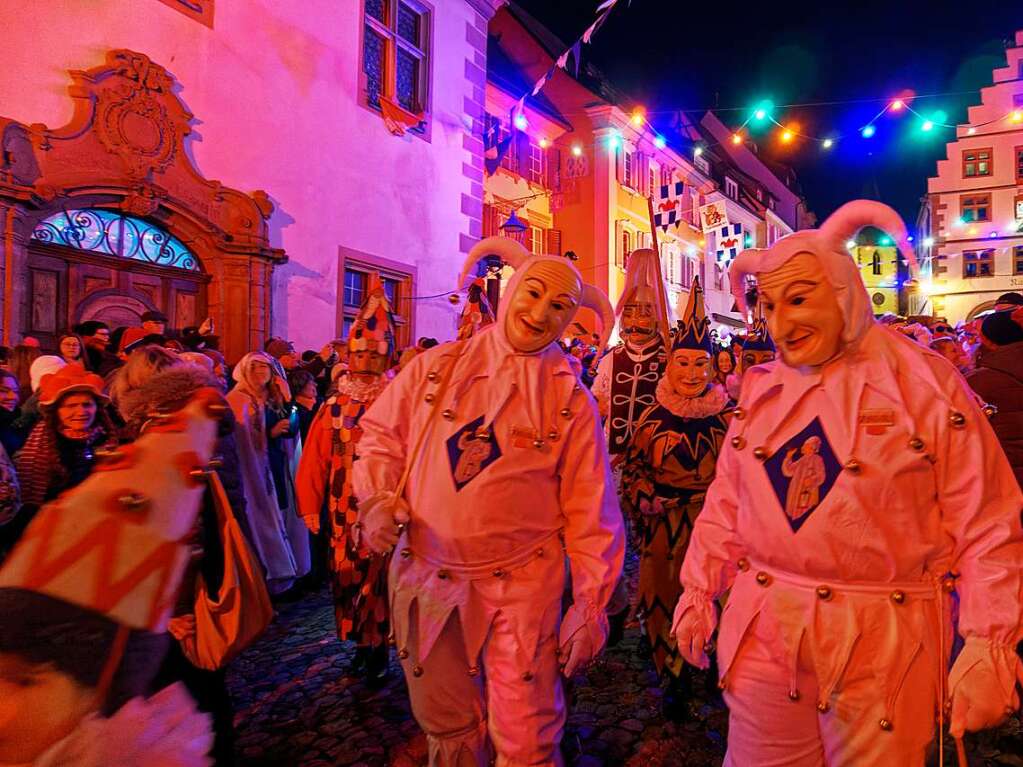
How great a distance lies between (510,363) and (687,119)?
31.3m

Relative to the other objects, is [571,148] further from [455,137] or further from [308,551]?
[308,551]

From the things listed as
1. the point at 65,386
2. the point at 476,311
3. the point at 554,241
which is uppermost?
the point at 554,241

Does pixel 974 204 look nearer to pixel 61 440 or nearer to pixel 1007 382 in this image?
pixel 1007 382

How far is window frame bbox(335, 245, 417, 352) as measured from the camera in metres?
10.2

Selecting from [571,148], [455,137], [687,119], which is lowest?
[455,137]

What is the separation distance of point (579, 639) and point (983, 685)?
120 centimetres

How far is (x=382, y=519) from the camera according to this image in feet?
7.95

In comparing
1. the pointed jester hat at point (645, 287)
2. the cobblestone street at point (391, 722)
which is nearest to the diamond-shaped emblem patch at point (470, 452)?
the cobblestone street at point (391, 722)

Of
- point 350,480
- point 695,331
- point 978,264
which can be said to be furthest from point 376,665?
point 978,264

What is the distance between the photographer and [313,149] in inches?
381

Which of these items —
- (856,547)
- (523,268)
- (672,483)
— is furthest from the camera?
(672,483)

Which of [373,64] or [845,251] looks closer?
[845,251]

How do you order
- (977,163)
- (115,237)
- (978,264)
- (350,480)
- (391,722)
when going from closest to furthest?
(391,722), (350,480), (115,237), (978,264), (977,163)

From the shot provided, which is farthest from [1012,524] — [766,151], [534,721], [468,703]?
[766,151]
